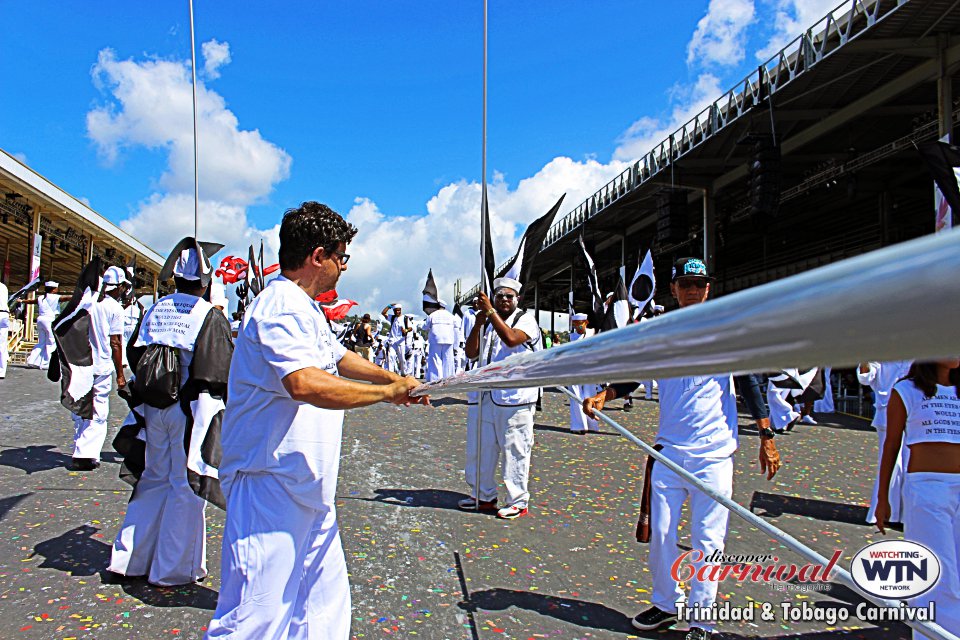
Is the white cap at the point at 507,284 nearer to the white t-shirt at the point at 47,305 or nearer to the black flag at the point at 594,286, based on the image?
the black flag at the point at 594,286

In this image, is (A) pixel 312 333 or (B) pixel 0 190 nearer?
(A) pixel 312 333

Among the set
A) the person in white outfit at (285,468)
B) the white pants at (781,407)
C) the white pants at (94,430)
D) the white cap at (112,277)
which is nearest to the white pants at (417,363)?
the white pants at (781,407)

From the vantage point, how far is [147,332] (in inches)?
143

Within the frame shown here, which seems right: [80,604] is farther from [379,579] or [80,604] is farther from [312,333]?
[312,333]

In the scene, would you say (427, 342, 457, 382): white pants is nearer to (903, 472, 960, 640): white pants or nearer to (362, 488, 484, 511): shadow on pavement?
(362, 488, 484, 511): shadow on pavement

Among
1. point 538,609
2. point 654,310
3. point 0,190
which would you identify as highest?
point 0,190

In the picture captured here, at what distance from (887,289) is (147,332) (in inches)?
151

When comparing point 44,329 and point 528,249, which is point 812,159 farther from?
point 44,329

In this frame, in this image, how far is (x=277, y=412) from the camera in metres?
2.12

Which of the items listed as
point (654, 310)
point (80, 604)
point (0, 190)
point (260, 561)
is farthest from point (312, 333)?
point (0, 190)

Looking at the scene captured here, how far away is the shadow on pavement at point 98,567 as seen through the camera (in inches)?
130

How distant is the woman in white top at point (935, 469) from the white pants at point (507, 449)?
2.71 m

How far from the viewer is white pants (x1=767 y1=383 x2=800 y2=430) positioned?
355 inches

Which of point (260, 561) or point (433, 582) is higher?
point (260, 561)
